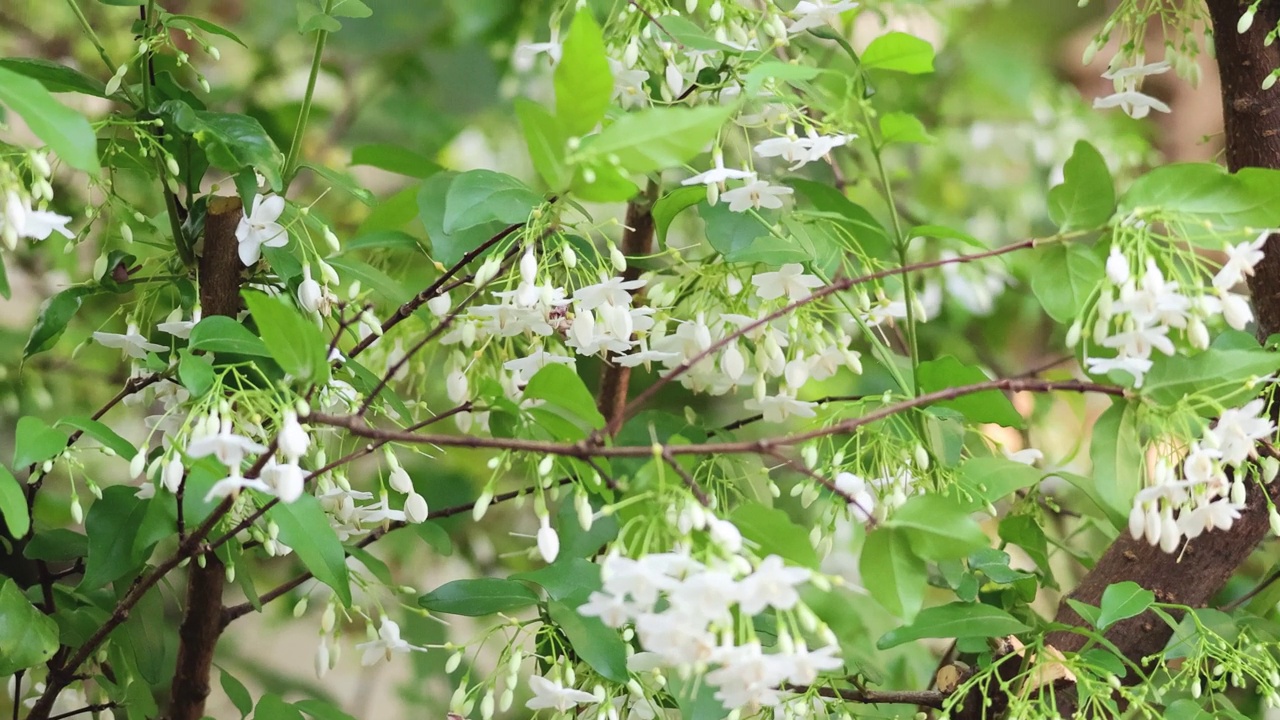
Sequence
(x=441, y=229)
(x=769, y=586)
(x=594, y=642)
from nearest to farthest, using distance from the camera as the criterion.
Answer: (x=769, y=586), (x=594, y=642), (x=441, y=229)

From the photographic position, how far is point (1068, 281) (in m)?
0.64

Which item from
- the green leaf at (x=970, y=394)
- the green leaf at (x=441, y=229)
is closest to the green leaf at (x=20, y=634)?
the green leaf at (x=441, y=229)

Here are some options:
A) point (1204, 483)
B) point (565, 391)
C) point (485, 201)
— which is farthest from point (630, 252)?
point (1204, 483)

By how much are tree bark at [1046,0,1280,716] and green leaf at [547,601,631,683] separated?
13.6 inches

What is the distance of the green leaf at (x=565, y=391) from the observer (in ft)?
1.85

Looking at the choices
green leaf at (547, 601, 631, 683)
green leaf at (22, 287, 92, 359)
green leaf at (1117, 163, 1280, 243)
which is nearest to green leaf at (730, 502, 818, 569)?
green leaf at (547, 601, 631, 683)

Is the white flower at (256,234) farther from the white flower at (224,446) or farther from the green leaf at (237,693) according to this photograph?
the green leaf at (237,693)

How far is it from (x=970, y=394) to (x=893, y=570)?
0.48 feet

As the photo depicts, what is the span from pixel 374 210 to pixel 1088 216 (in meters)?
0.58

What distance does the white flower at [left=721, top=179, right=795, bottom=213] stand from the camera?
69 centimetres

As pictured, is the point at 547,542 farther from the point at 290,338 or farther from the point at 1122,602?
the point at 1122,602

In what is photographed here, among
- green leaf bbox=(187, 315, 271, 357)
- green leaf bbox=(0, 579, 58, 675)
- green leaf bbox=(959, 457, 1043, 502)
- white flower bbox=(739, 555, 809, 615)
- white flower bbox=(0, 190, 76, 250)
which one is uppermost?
white flower bbox=(0, 190, 76, 250)

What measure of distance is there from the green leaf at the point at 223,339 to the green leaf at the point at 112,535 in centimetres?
15

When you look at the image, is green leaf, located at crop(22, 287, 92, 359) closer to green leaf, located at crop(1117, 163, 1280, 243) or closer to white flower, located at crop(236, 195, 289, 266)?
white flower, located at crop(236, 195, 289, 266)
